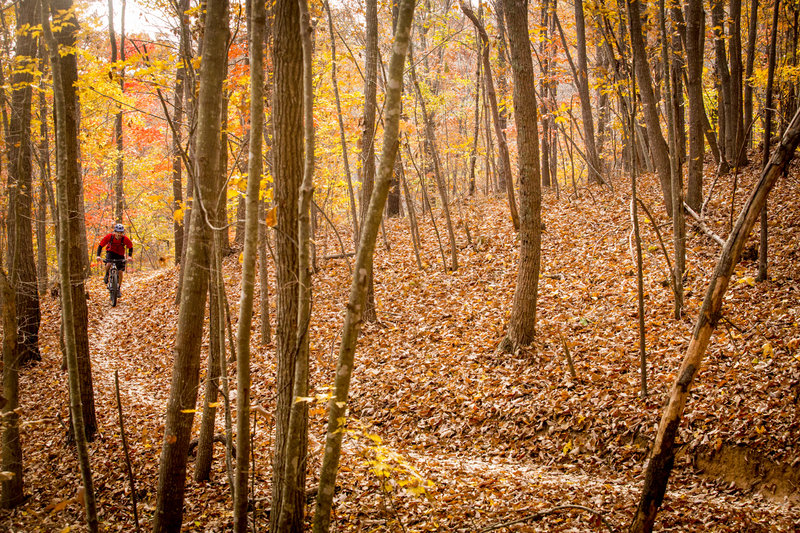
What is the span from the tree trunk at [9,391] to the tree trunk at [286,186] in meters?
3.82

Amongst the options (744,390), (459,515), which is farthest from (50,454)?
(744,390)

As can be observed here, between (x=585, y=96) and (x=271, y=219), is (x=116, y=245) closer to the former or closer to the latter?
(x=271, y=219)

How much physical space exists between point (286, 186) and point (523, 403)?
4.68 metres

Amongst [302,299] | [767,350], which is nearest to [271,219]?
[302,299]

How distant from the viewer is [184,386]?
4547 mm

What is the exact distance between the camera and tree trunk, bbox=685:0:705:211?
9242 mm

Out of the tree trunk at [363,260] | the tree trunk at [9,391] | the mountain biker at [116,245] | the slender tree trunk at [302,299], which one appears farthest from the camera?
the mountain biker at [116,245]

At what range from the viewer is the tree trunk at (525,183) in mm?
7480

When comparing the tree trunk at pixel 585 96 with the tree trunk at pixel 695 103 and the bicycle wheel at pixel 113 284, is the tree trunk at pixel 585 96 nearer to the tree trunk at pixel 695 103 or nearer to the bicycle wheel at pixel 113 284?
the tree trunk at pixel 695 103

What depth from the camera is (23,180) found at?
815 centimetres

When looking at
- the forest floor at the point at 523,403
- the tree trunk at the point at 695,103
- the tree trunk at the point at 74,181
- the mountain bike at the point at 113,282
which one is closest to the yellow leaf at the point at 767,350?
the forest floor at the point at 523,403

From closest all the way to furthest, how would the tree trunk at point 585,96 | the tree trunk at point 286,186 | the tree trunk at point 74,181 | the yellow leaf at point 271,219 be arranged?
1. the yellow leaf at point 271,219
2. the tree trunk at point 286,186
3. the tree trunk at point 74,181
4. the tree trunk at point 585,96

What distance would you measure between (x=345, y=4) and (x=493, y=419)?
1223cm

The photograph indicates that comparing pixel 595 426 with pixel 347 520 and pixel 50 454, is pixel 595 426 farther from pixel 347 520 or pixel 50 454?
pixel 50 454
